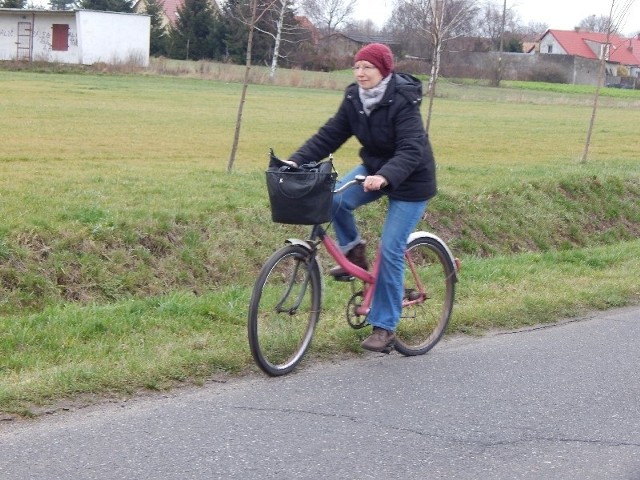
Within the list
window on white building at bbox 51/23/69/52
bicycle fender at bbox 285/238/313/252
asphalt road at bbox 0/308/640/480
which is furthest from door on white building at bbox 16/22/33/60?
asphalt road at bbox 0/308/640/480

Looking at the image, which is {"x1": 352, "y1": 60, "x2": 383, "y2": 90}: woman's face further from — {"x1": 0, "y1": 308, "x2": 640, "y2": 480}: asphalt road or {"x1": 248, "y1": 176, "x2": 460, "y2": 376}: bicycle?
{"x1": 0, "y1": 308, "x2": 640, "y2": 480}: asphalt road

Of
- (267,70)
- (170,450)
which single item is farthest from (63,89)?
(170,450)

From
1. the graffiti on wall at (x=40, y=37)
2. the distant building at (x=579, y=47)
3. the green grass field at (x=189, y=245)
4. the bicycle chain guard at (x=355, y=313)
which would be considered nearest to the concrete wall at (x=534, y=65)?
the distant building at (x=579, y=47)

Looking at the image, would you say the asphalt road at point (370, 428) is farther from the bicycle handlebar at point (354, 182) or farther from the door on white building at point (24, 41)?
the door on white building at point (24, 41)

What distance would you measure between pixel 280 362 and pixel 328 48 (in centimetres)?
7921

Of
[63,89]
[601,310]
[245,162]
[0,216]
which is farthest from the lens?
[63,89]

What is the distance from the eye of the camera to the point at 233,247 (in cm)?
1098

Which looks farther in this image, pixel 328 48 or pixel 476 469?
pixel 328 48

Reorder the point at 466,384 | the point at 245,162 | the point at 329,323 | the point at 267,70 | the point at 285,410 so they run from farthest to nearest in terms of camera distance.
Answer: the point at 267,70
the point at 245,162
the point at 329,323
the point at 466,384
the point at 285,410

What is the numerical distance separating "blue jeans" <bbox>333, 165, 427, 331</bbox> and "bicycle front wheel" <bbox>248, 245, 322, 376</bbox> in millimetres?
383

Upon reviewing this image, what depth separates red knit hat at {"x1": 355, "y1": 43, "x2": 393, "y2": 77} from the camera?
5965mm

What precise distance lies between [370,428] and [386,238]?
5.12 ft

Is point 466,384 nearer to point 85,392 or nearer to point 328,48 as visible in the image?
point 85,392

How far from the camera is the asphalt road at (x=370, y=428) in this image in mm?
4484
